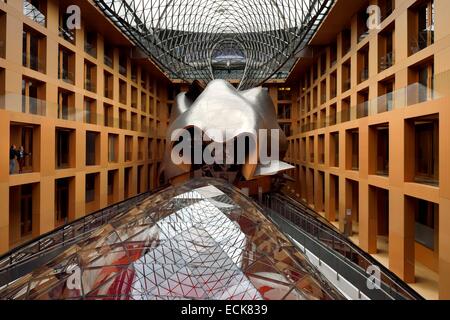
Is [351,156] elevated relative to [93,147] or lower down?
lower down

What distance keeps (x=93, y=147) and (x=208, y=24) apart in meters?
29.5

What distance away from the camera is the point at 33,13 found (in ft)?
62.6

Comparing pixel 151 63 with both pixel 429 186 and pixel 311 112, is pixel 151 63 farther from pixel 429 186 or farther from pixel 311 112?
pixel 429 186

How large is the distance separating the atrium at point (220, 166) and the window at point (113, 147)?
266mm

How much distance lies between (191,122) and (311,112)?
21.6 metres

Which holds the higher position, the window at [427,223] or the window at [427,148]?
the window at [427,148]

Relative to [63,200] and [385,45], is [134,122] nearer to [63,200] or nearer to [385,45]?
[63,200]

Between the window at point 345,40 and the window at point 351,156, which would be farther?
the window at point 345,40

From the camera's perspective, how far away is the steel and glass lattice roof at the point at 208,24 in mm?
28062

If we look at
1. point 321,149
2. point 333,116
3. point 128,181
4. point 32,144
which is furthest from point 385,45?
→ point 128,181

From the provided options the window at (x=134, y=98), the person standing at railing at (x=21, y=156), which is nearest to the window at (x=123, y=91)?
the window at (x=134, y=98)

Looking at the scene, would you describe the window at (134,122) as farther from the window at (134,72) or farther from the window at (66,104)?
the window at (66,104)

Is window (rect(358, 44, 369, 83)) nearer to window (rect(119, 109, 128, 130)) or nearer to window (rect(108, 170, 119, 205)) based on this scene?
window (rect(119, 109, 128, 130))

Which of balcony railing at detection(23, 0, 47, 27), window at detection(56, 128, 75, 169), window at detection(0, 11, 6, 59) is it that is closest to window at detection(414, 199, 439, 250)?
window at detection(56, 128, 75, 169)
